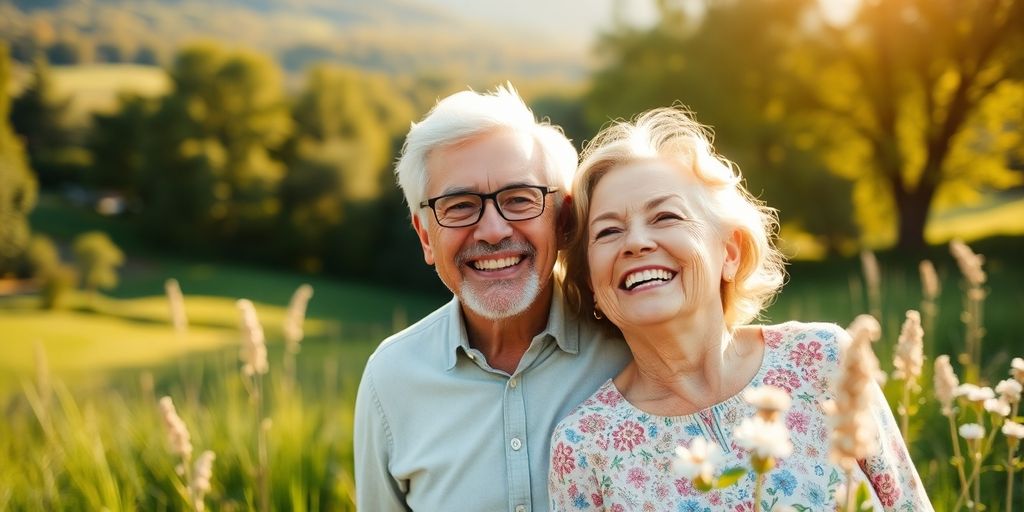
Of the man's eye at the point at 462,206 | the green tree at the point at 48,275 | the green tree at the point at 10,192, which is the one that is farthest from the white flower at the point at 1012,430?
the green tree at the point at 48,275

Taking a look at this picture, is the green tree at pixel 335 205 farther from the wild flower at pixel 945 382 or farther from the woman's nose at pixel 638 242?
the wild flower at pixel 945 382

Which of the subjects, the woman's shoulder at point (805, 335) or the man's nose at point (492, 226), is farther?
the man's nose at point (492, 226)

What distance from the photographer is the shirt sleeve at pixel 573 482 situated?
Answer: 7.66 ft

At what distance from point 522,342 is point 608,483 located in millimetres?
743

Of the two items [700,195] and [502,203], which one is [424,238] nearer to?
[502,203]

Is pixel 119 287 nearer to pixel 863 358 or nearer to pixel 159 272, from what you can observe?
pixel 159 272

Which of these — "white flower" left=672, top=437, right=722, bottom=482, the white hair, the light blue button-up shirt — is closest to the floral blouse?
the light blue button-up shirt

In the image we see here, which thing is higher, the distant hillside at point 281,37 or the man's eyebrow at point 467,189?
the distant hillside at point 281,37

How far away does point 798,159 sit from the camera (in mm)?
23031

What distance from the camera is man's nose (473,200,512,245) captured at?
2750 mm

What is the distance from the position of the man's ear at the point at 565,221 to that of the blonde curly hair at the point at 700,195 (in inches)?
0.5

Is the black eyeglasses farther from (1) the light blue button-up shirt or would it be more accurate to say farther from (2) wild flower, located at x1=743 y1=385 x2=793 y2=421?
(2) wild flower, located at x1=743 y1=385 x2=793 y2=421

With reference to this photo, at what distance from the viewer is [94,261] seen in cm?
2553

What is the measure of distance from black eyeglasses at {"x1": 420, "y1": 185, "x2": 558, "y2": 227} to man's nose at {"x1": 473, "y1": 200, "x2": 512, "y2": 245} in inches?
0.5
